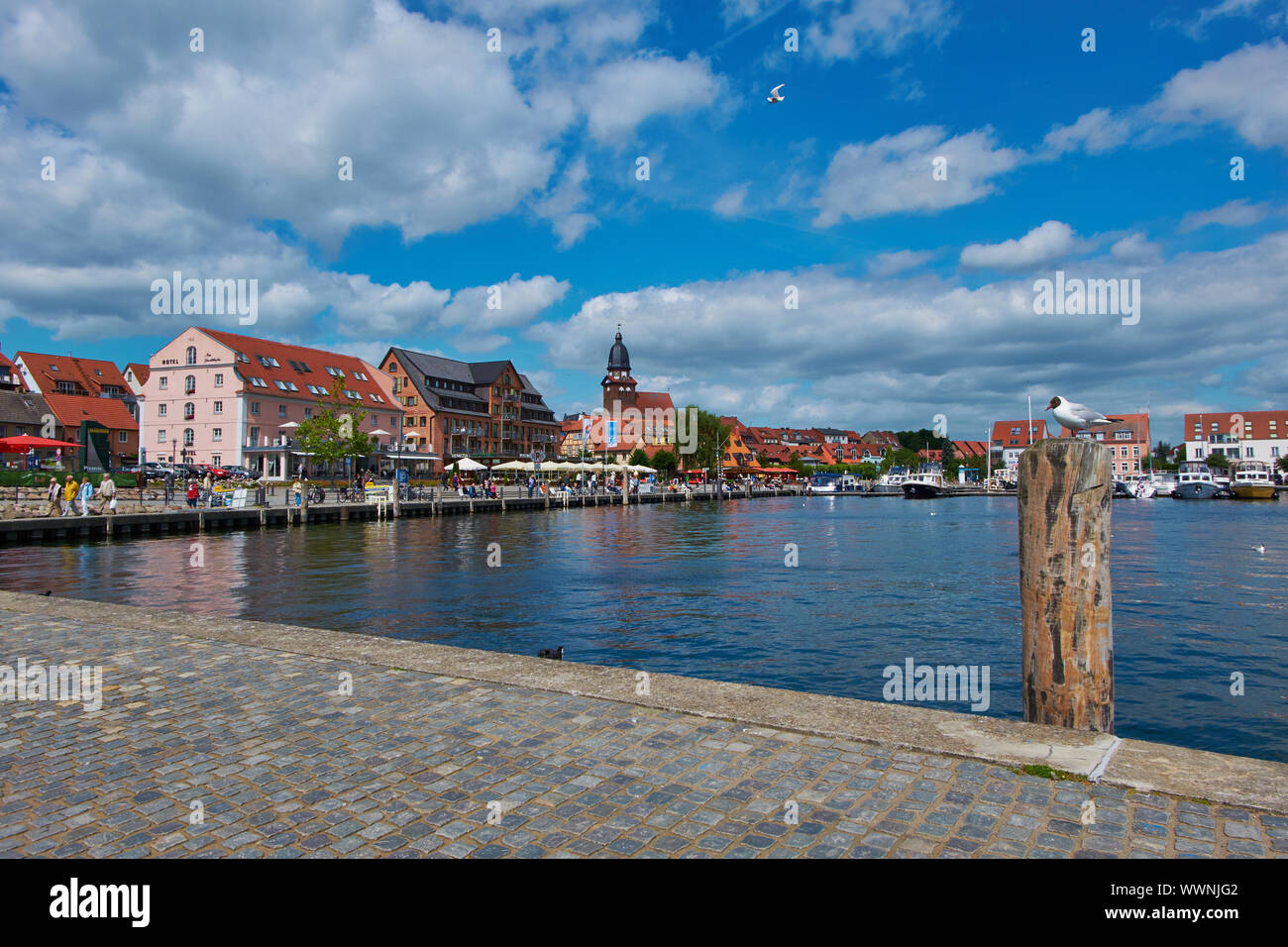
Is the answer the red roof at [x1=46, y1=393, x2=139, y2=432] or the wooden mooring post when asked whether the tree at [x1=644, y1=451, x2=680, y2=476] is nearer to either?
the red roof at [x1=46, y1=393, x2=139, y2=432]

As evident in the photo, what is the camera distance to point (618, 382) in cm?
13700

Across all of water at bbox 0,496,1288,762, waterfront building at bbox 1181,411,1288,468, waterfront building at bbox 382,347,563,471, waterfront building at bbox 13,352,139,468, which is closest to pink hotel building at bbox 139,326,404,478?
waterfront building at bbox 13,352,139,468

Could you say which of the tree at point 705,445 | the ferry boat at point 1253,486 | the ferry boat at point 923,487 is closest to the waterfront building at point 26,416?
the tree at point 705,445

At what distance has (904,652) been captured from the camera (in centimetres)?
1245

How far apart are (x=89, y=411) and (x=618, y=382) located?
75.2m

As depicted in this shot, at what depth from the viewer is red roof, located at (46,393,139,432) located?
79.7m

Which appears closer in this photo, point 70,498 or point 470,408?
point 70,498

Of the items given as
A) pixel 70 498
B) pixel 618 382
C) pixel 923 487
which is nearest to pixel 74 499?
pixel 70 498

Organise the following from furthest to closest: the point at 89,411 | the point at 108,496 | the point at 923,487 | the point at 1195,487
Answer: the point at 923,487 → the point at 1195,487 → the point at 89,411 → the point at 108,496

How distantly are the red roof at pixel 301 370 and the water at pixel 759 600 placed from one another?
43237mm

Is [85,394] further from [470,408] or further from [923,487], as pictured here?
[923,487]

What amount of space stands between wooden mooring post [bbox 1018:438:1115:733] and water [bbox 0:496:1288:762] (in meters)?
4.33
